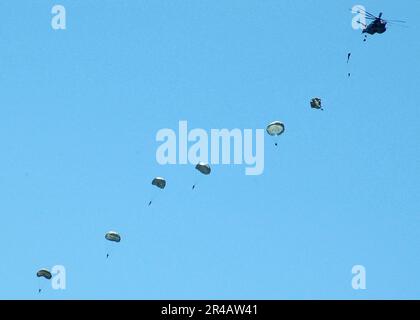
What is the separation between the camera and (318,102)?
94.9m

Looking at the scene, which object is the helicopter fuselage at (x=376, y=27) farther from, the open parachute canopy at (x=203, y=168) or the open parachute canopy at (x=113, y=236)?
the open parachute canopy at (x=113, y=236)

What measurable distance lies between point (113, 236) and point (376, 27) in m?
25.7

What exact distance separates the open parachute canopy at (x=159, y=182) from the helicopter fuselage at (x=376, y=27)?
62.6ft

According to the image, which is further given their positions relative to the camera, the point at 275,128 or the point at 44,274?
the point at 44,274

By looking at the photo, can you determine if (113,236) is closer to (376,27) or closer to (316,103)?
(316,103)

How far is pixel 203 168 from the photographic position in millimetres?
94562

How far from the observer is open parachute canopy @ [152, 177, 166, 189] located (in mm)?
95375

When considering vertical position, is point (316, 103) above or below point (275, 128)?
above

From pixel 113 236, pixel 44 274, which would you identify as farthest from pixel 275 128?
pixel 44 274

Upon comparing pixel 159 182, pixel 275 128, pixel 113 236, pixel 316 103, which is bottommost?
pixel 113 236

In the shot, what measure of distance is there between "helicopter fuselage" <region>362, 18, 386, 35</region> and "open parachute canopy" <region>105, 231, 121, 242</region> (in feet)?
80.7

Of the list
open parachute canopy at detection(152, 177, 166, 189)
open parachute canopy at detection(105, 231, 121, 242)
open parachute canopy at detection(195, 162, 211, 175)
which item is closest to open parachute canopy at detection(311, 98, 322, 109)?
open parachute canopy at detection(195, 162, 211, 175)
